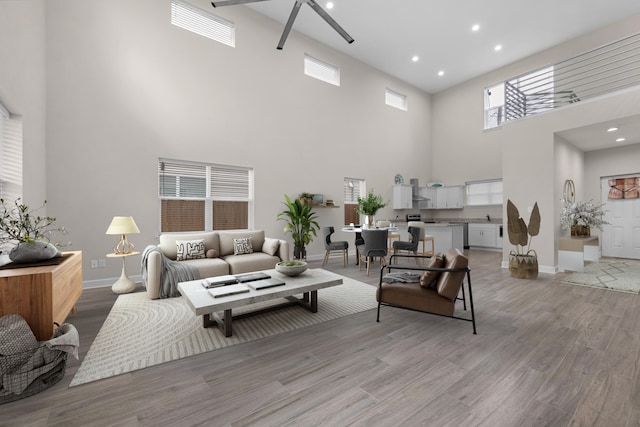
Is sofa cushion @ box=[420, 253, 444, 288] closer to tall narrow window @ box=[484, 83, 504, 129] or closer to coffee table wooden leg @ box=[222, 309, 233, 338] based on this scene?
coffee table wooden leg @ box=[222, 309, 233, 338]

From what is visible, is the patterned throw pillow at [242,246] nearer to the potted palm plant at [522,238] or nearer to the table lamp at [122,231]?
the table lamp at [122,231]

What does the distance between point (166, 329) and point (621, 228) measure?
31.2 ft

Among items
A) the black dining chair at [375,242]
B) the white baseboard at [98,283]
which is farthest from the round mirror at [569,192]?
the white baseboard at [98,283]

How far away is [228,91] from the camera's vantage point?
549 cm

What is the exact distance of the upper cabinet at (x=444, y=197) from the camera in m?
9.11

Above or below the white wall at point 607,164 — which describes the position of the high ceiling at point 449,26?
above

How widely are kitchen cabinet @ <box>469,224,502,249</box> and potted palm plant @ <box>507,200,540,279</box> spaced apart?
3.72 meters

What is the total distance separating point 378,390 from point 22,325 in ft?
7.93

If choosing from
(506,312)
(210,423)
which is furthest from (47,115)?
(506,312)

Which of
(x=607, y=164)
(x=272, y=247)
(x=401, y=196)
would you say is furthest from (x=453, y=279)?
(x=607, y=164)

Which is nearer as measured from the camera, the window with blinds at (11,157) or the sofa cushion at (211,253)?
the window with blinds at (11,157)

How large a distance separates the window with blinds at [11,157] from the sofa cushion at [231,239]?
2505mm

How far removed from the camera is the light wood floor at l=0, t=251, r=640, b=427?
60.1 inches

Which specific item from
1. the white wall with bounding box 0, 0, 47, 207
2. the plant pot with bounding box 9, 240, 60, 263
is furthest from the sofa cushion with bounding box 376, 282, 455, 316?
the white wall with bounding box 0, 0, 47, 207
